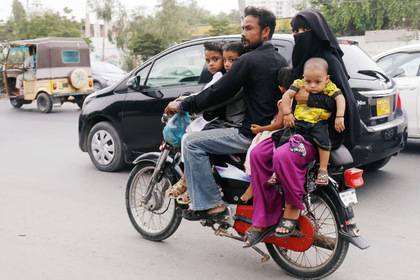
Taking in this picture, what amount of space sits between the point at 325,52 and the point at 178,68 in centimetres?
333

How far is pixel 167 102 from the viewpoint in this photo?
670cm

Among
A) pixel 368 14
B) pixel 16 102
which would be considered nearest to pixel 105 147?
pixel 16 102

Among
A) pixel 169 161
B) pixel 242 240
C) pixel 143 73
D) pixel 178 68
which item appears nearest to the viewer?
pixel 242 240

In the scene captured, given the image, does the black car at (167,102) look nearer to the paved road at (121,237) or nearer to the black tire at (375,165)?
the black tire at (375,165)

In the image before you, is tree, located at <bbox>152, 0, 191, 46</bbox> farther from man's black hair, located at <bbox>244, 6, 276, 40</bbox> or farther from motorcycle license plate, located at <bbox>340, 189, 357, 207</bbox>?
motorcycle license plate, located at <bbox>340, 189, 357, 207</bbox>

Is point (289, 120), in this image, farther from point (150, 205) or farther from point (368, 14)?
point (368, 14)

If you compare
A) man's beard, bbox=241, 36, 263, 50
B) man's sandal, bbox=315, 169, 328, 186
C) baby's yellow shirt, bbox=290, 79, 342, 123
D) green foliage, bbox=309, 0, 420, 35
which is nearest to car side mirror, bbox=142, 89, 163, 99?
man's beard, bbox=241, 36, 263, 50

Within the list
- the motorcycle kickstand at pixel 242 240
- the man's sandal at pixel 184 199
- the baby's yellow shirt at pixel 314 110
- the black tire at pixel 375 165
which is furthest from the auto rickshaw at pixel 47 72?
the baby's yellow shirt at pixel 314 110

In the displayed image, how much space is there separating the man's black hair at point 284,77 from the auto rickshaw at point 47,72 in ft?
43.6

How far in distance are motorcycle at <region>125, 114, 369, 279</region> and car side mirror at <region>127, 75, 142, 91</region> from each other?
2.46 metres

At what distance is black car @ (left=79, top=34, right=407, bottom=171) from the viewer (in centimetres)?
581

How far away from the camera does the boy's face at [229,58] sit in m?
4.16

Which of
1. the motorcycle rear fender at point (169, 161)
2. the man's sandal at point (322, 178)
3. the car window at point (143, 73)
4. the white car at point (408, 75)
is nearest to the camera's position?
the man's sandal at point (322, 178)

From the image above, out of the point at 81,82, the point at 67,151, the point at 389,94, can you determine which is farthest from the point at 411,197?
the point at 81,82
